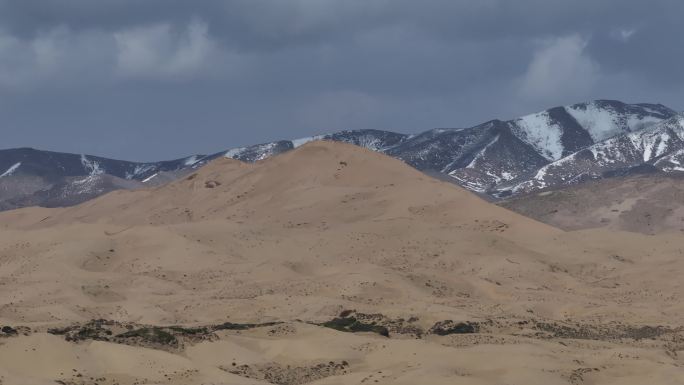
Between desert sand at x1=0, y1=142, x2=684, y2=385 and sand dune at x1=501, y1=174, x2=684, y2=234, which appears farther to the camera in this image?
sand dune at x1=501, y1=174, x2=684, y2=234

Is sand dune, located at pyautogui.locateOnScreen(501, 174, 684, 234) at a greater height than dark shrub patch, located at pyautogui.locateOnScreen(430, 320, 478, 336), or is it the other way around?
sand dune, located at pyautogui.locateOnScreen(501, 174, 684, 234)

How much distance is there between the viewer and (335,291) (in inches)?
2267

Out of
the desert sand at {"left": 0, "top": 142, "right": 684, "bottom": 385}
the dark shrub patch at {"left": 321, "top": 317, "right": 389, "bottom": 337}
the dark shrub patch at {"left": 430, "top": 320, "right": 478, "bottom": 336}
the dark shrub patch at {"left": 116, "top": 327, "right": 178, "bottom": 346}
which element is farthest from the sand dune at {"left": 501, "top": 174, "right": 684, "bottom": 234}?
the dark shrub patch at {"left": 116, "top": 327, "right": 178, "bottom": 346}

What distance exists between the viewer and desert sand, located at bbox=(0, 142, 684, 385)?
36125 millimetres

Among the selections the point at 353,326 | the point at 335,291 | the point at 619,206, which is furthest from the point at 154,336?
the point at 619,206

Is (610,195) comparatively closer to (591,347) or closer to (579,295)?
(579,295)

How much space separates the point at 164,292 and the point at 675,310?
23.5m

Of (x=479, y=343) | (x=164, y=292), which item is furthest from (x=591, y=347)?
(x=164, y=292)

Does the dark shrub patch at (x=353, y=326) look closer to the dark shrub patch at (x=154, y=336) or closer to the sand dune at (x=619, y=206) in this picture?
the dark shrub patch at (x=154, y=336)

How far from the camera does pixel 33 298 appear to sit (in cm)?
5578

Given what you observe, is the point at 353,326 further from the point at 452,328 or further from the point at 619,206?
the point at 619,206

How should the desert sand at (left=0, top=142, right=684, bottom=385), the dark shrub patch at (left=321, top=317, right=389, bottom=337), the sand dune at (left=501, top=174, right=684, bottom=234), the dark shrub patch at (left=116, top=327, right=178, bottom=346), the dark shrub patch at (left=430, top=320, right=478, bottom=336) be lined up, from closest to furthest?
the desert sand at (left=0, top=142, right=684, bottom=385), the dark shrub patch at (left=116, top=327, right=178, bottom=346), the dark shrub patch at (left=321, top=317, right=389, bottom=337), the dark shrub patch at (left=430, top=320, right=478, bottom=336), the sand dune at (left=501, top=174, right=684, bottom=234)

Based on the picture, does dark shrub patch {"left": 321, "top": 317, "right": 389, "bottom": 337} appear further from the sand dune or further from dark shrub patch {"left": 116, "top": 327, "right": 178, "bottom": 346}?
the sand dune

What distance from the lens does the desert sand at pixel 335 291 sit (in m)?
36.1
